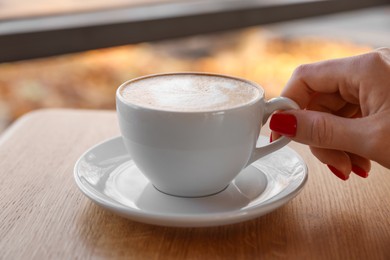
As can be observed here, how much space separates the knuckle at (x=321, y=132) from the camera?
0.61 metres

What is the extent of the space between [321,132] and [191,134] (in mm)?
171

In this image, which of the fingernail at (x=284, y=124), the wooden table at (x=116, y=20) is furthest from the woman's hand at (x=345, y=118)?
the wooden table at (x=116, y=20)

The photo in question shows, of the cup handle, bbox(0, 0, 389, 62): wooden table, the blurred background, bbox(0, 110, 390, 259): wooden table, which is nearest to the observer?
bbox(0, 110, 390, 259): wooden table

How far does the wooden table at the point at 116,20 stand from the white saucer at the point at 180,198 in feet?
1.89

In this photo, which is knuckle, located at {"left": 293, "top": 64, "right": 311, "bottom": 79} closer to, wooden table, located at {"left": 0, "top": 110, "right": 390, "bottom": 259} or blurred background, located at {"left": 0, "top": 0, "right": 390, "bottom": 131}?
wooden table, located at {"left": 0, "top": 110, "right": 390, "bottom": 259}

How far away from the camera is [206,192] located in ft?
2.02

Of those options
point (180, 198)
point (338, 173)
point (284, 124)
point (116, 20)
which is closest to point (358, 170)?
point (338, 173)

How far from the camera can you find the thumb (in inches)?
23.8

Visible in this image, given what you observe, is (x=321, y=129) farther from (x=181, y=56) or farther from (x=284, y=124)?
(x=181, y=56)

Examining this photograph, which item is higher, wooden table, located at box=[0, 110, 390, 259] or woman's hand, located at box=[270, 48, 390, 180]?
woman's hand, located at box=[270, 48, 390, 180]

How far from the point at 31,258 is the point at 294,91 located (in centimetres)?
42

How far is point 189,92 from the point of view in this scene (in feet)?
2.10

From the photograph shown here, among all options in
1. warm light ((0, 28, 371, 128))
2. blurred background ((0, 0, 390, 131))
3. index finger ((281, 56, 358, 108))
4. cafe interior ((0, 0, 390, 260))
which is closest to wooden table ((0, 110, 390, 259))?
cafe interior ((0, 0, 390, 260))

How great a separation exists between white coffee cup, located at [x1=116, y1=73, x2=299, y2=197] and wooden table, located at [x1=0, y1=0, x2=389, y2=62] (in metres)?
0.66
